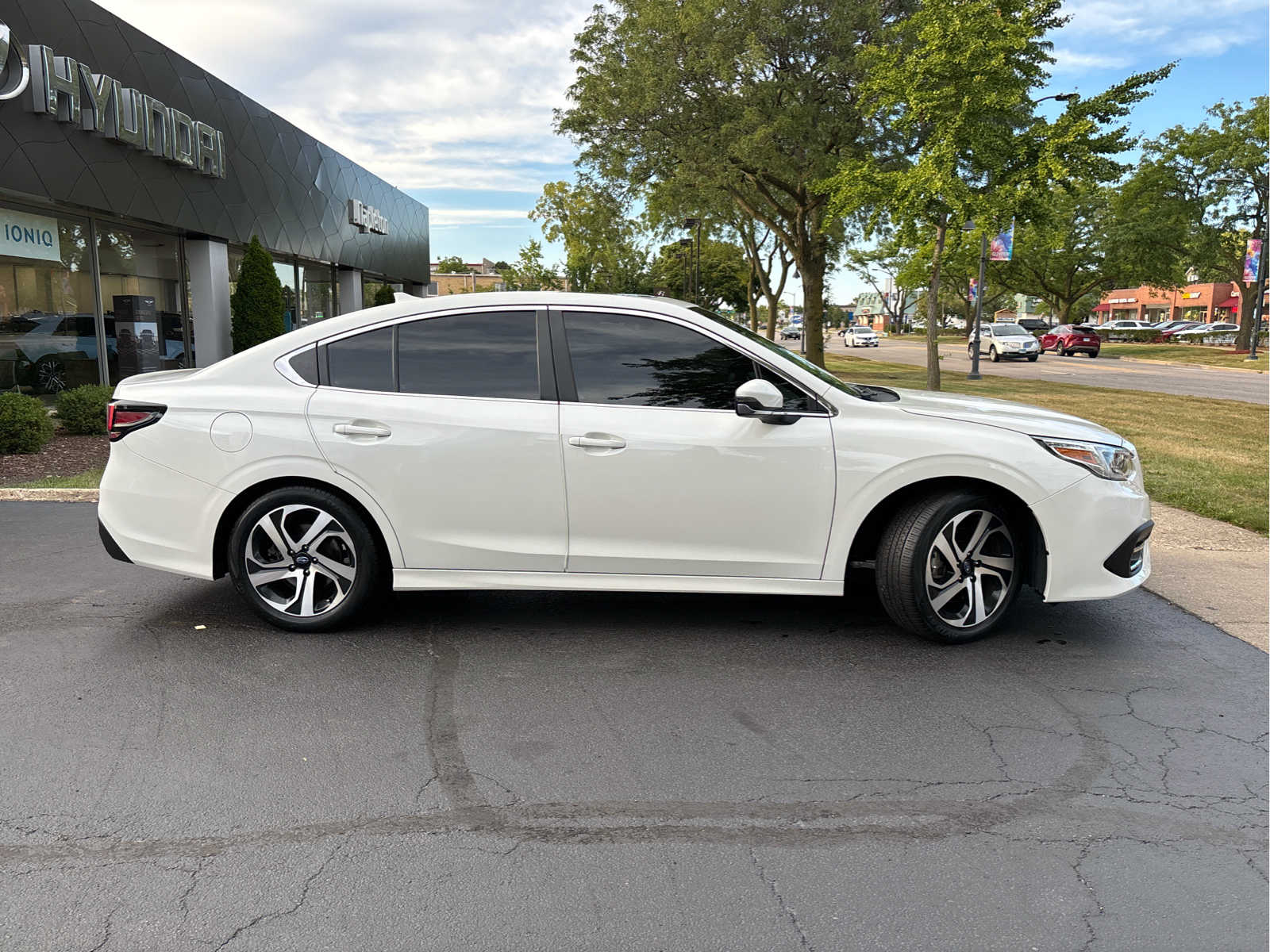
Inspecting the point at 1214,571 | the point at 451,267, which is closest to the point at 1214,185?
the point at 1214,571

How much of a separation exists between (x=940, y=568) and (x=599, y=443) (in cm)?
174

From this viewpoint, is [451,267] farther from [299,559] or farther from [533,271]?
[299,559]

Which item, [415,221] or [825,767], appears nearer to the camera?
[825,767]

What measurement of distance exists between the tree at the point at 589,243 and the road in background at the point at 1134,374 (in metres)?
15.1

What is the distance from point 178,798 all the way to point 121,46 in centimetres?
1556

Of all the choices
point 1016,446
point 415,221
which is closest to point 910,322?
point 415,221

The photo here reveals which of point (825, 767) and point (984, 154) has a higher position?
point (984, 154)

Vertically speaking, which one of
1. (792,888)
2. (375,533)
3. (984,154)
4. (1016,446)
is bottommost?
(792,888)

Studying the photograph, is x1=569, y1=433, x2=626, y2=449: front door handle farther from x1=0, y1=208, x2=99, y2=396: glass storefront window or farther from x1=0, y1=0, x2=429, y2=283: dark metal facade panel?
x1=0, y1=208, x2=99, y2=396: glass storefront window

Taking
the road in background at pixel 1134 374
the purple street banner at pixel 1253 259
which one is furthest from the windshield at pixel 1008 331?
the purple street banner at pixel 1253 259

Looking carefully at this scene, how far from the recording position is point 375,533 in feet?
15.3

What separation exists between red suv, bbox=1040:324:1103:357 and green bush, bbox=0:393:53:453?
145ft

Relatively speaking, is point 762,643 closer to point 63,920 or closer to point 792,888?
point 792,888

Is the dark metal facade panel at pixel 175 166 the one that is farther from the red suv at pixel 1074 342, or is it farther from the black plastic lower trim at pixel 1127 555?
the red suv at pixel 1074 342
